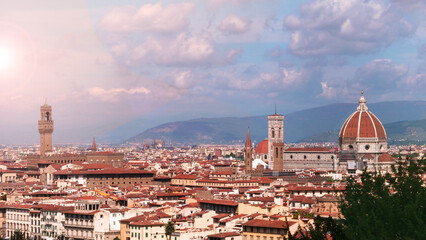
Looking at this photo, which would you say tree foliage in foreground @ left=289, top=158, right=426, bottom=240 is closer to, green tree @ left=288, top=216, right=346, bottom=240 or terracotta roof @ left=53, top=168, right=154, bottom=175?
green tree @ left=288, top=216, right=346, bottom=240

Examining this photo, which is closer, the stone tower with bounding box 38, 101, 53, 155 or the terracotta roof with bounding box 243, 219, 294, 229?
the terracotta roof with bounding box 243, 219, 294, 229

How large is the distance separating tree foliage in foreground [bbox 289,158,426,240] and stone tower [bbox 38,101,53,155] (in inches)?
4109

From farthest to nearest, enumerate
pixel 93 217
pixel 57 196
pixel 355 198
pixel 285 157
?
1. pixel 285 157
2. pixel 57 196
3. pixel 93 217
4. pixel 355 198

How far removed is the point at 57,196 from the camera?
223ft

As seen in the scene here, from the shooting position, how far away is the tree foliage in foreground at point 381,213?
2955 cm

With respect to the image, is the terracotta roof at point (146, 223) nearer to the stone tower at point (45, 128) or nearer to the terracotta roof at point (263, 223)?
the terracotta roof at point (263, 223)

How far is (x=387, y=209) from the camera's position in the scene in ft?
101

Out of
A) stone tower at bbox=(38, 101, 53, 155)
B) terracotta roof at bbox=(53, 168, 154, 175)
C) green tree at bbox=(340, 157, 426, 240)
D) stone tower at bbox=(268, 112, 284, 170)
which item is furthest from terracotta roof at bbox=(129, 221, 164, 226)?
stone tower at bbox=(38, 101, 53, 155)

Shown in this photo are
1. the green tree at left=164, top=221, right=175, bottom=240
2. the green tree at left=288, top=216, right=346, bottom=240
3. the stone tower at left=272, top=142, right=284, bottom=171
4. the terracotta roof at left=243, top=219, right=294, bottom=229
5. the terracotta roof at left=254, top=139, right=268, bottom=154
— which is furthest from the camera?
the terracotta roof at left=254, top=139, right=268, bottom=154

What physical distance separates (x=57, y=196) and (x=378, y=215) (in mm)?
41509

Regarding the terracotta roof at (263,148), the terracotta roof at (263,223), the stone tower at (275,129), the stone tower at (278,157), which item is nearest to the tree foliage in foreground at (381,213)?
the terracotta roof at (263,223)

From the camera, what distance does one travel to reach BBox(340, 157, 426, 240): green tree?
29516 millimetres

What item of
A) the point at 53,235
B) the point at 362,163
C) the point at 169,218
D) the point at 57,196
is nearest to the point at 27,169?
the point at 362,163

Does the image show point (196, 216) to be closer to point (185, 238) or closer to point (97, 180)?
point (185, 238)
